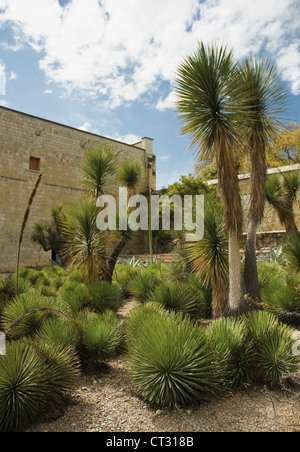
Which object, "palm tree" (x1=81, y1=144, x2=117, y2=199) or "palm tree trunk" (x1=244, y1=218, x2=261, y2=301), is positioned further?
"palm tree" (x1=81, y1=144, x2=117, y2=199)

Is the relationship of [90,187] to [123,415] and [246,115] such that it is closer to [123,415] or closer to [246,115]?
[246,115]

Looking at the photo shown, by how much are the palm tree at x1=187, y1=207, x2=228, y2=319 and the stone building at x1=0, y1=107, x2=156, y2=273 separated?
38.9ft

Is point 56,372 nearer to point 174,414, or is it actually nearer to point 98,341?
point 98,341

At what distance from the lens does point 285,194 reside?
10438 millimetres

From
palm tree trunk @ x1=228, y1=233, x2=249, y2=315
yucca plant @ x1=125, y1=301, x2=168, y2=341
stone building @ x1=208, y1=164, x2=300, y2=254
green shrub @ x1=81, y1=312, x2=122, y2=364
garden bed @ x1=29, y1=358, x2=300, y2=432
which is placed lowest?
garden bed @ x1=29, y1=358, x2=300, y2=432

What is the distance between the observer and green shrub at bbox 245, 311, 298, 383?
3.73 m

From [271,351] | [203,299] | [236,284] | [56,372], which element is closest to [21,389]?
[56,372]

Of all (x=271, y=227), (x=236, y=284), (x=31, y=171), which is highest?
(x=31, y=171)

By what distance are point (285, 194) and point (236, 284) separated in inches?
239

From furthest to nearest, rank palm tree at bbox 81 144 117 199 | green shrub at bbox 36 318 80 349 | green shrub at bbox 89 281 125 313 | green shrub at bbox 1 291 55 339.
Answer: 1. palm tree at bbox 81 144 117 199
2. green shrub at bbox 89 281 125 313
3. green shrub at bbox 1 291 55 339
4. green shrub at bbox 36 318 80 349

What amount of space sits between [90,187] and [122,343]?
5473 mm

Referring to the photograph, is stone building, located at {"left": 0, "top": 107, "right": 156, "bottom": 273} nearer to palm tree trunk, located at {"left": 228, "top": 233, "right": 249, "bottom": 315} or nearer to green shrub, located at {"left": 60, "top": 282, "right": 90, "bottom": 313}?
green shrub, located at {"left": 60, "top": 282, "right": 90, "bottom": 313}

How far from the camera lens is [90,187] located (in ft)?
31.1

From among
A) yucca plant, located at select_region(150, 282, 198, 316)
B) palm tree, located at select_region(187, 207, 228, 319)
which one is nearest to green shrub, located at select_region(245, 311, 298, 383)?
palm tree, located at select_region(187, 207, 228, 319)
